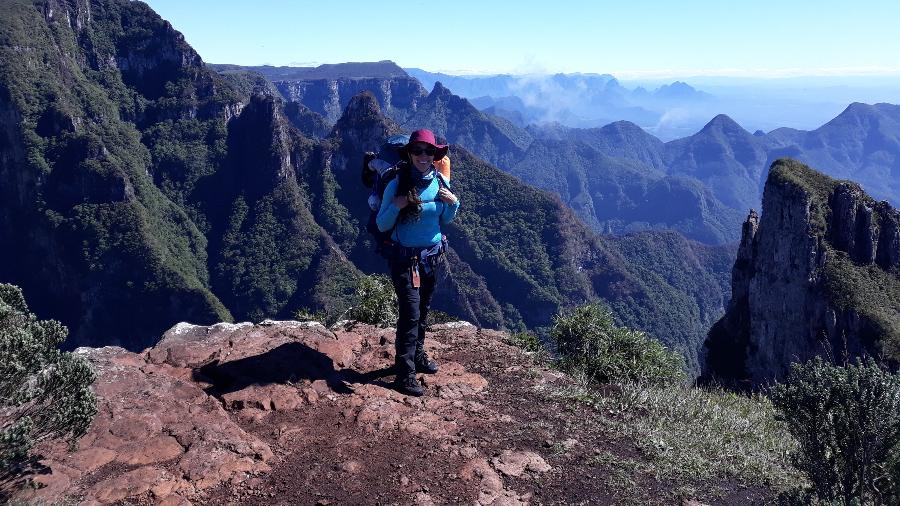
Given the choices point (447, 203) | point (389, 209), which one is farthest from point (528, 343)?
point (389, 209)

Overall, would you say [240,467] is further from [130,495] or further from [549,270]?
[549,270]

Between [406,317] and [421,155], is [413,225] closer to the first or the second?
[421,155]

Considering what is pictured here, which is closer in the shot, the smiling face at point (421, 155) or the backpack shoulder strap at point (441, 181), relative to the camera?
the smiling face at point (421, 155)

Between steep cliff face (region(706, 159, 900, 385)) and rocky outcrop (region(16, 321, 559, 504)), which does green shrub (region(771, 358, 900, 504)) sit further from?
steep cliff face (region(706, 159, 900, 385))

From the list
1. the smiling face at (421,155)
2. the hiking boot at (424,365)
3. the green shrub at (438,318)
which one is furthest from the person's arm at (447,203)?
the green shrub at (438,318)

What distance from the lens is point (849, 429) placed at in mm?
4594

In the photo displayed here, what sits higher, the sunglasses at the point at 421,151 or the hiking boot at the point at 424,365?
the sunglasses at the point at 421,151

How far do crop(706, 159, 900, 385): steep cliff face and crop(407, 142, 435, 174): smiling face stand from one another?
4232 cm

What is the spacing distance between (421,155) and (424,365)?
2638 millimetres

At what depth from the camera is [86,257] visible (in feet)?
275

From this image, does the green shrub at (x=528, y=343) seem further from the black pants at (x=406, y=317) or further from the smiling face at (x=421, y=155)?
the smiling face at (x=421, y=155)

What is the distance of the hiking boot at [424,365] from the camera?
274 inches

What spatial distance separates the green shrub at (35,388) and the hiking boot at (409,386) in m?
2.97

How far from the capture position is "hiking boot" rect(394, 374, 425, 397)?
20.6 feet
